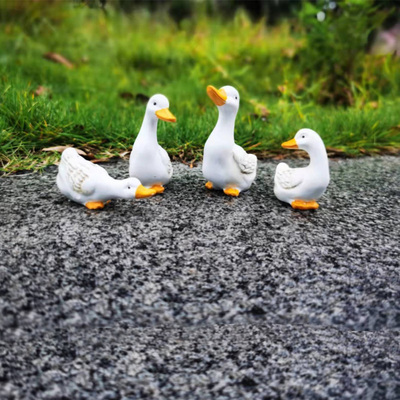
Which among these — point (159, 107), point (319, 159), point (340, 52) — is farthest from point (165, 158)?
point (340, 52)

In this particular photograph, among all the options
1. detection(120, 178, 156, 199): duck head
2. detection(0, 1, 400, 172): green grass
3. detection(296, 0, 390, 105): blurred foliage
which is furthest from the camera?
detection(296, 0, 390, 105): blurred foliage

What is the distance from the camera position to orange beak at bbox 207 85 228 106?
2.11 m

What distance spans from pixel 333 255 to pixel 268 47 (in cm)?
418

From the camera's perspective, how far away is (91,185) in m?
2.09

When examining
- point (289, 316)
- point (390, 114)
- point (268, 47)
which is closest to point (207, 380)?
point (289, 316)

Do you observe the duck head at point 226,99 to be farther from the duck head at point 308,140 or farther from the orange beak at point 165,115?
the duck head at point 308,140

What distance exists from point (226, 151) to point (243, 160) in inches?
3.9

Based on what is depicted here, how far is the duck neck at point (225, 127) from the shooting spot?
2223mm

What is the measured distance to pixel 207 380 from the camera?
1684 mm

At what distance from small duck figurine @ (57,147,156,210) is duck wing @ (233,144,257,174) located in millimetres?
428

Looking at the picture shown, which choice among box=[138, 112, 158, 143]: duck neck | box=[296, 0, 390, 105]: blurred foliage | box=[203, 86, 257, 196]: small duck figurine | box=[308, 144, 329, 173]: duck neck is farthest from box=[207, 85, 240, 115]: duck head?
box=[296, 0, 390, 105]: blurred foliage

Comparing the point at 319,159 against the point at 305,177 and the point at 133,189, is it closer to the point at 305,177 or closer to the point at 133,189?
the point at 305,177

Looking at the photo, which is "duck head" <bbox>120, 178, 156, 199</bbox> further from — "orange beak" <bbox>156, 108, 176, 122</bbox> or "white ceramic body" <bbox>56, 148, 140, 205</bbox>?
"orange beak" <bbox>156, 108, 176, 122</bbox>

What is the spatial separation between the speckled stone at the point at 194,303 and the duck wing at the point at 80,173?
0.42ft
